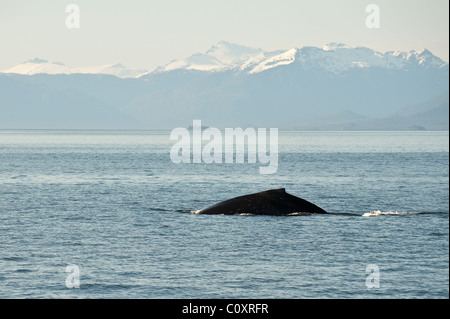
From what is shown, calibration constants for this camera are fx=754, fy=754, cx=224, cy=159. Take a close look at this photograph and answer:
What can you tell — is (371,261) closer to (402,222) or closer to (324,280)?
(324,280)

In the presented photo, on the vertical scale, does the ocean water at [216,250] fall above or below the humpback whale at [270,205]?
below

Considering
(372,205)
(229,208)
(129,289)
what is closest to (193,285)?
(129,289)

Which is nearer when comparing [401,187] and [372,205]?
[372,205]

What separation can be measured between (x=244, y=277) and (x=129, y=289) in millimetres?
4148

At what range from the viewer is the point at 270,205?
132 feet

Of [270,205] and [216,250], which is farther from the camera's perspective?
[270,205]

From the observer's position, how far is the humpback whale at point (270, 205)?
39969mm

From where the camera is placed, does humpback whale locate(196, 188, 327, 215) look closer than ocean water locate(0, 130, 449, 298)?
No

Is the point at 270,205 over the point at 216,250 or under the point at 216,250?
over

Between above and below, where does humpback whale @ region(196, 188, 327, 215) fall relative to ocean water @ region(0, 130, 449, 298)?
above

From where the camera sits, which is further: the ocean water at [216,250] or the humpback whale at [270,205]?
the humpback whale at [270,205]

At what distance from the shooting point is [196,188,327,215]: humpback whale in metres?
40.0

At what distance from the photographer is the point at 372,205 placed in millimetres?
51656
